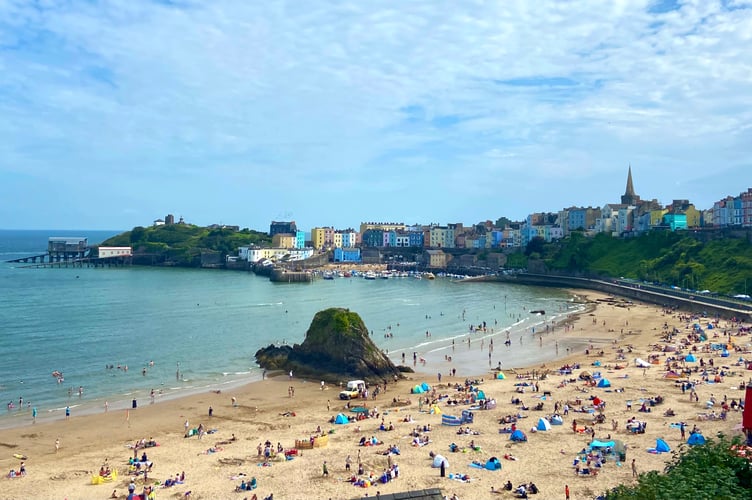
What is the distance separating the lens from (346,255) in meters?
143

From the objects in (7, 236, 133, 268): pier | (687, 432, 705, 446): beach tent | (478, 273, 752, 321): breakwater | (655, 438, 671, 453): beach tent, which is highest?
(7, 236, 133, 268): pier

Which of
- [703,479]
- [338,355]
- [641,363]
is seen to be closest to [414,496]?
[703,479]

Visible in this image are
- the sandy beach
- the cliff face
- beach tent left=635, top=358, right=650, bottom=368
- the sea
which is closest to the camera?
the sandy beach

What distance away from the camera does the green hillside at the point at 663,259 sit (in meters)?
68.9

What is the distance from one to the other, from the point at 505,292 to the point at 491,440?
63.5 m

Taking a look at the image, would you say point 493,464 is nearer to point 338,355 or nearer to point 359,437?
point 359,437

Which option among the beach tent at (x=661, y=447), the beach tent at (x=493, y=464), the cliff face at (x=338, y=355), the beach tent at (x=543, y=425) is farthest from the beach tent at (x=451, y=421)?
the cliff face at (x=338, y=355)

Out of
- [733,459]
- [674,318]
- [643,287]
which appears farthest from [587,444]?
[643,287]

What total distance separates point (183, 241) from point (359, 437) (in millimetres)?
134253

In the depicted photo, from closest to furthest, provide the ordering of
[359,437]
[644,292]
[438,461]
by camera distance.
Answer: [438,461]
[359,437]
[644,292]

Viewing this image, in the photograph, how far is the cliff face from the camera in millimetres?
36156

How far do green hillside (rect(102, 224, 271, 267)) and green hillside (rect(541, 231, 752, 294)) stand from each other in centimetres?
7123

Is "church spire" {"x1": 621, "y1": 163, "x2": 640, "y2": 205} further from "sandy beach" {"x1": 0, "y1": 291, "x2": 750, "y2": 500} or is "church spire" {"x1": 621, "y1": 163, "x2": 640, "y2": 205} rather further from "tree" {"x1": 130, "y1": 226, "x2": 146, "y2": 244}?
"tree" {"x1": 130, "y1": 226, "x2": 146, "y2": 244}

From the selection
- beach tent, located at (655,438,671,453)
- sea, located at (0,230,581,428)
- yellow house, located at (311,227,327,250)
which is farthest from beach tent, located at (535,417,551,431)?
yellow house, located at (311,227,327,250)
